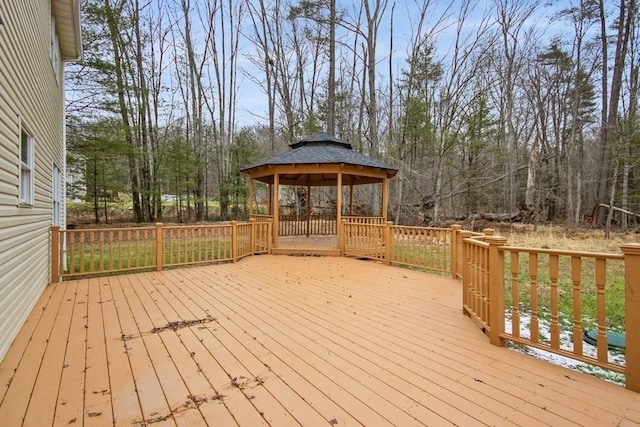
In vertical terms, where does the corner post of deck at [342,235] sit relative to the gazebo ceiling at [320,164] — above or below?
below

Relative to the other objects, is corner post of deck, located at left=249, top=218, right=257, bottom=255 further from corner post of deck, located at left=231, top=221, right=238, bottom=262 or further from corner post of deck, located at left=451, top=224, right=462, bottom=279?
corner post of deck, located at left=451, top=224, right=462, bottom=279

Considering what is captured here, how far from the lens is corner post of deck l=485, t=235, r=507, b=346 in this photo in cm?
296

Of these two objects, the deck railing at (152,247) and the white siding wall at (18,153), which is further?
the deck railing at (152,247)

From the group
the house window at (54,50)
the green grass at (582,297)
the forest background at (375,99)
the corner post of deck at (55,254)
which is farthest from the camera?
the forest background at (375,99)

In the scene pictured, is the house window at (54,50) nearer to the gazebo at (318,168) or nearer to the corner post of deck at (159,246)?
the corner post of deck at (159,246)

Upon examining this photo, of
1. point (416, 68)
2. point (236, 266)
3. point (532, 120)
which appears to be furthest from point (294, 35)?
point (236, 266)

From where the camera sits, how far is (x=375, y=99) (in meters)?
15.0

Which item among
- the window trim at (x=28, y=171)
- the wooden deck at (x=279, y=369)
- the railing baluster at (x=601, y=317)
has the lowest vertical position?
the wooden deck at (x=279, y=369)

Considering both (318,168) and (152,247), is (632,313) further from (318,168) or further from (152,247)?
(152,247)

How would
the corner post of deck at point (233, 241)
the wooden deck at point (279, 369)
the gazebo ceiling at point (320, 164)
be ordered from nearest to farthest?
the wooden deck at point (279, 369) < the corner post of deck at point (233, 241) < the gazebo ceiling at point (320, 164)

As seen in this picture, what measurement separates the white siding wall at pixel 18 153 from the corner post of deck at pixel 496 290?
4216 millimetres

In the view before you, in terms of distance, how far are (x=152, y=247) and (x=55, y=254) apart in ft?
5.36

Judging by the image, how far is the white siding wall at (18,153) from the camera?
9.55ft

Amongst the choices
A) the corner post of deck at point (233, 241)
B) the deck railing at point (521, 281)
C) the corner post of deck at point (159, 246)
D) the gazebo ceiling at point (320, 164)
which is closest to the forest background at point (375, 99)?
the gazebo ceiling at point (320, 164)
